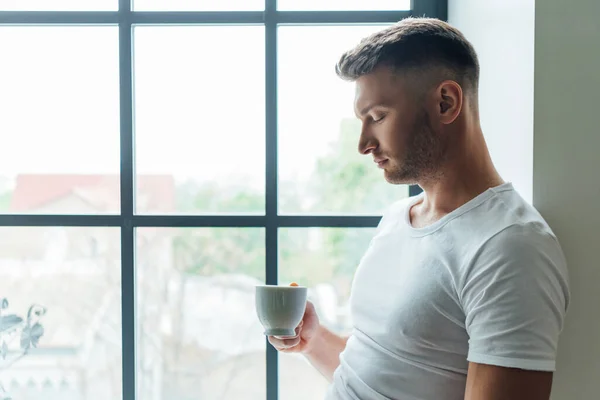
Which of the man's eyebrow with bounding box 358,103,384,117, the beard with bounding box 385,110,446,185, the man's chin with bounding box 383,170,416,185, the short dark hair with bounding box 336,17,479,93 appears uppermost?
the short dark hair with bounding box 336,17,479,93

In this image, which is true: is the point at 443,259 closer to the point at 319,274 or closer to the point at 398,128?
the point at 398,128

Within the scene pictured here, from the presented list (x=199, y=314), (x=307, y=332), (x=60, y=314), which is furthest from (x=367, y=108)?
(x=60, y=314)

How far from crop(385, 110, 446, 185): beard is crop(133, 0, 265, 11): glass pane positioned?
25.3 inches

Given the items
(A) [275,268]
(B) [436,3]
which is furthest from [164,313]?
(B) [436,3]

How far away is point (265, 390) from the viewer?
1.48 meters

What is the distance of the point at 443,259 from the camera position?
0.93 m

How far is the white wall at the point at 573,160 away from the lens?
960 millimetres

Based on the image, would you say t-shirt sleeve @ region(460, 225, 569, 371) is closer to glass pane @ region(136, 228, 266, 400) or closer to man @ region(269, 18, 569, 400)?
man @ region(269, 18, 569, 400)

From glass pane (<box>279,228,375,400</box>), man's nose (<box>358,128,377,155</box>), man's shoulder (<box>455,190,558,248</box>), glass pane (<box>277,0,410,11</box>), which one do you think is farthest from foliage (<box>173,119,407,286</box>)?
man's shoulder (<box>455,190,558,248</box>)

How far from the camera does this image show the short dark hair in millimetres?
979

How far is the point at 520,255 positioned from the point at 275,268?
73 centimetres

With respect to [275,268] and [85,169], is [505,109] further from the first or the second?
[85,169]

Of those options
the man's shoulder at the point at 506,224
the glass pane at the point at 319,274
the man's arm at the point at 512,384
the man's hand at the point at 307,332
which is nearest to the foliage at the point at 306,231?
the glass pane at the point at 319,274

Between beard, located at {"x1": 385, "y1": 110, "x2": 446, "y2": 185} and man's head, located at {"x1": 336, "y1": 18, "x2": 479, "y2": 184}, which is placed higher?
man's head, located at {"x1": 336, "y1": 18, "x2": 479, "y2": 184}
